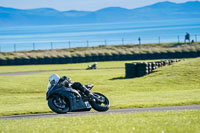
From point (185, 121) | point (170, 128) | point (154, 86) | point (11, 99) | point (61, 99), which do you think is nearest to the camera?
point (170, 128)

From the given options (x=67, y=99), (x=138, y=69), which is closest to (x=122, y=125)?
(x=67, y=99)

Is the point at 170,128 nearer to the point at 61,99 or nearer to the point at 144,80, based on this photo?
the point at 61,99

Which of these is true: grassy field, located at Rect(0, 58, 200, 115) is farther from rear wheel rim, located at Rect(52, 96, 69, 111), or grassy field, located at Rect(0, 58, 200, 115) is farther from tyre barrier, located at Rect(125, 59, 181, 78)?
rear wheel rim, located at Rect(52, 96, 69, 111)

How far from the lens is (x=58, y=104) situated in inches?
623

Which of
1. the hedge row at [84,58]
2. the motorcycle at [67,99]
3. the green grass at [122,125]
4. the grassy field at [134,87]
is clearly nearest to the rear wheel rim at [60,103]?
the motorcycle at [67,99]

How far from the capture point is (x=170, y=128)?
10.9m

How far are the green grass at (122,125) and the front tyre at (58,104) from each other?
1903 mm

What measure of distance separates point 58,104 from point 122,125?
4.65 meters

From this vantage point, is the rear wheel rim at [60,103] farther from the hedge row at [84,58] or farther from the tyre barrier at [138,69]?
the hedge row at [84,58]

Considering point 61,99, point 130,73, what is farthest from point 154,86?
point 61,99

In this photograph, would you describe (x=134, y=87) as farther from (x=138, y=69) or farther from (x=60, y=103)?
(x=60, y=103)

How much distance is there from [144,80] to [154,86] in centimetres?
214

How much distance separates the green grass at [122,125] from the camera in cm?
1091

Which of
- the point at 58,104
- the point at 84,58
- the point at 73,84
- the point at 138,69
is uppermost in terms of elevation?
the point at 73,84
